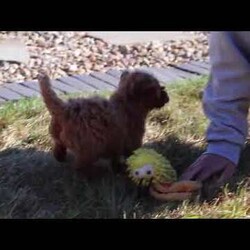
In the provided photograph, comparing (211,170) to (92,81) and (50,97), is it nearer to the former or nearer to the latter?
(50,97)

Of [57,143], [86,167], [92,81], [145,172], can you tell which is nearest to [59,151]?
[57,143]

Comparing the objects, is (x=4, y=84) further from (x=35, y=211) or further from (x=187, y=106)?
(x=35, y=211)

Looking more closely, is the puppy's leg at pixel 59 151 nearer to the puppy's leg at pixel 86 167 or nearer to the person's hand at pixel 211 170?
the puppy's leg at pixel 86 167

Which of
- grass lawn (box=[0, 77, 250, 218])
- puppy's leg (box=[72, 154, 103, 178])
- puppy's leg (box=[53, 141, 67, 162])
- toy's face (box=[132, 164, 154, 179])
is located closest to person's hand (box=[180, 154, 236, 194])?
grass lawn (box=[0, 77, 250, 218])

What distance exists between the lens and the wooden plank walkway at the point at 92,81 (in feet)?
13.4

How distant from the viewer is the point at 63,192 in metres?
2.95

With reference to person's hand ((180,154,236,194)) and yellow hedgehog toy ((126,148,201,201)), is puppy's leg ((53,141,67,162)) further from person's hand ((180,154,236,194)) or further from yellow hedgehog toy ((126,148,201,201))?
person's hand ((180,154,236,194))

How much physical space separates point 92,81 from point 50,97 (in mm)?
1375
